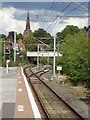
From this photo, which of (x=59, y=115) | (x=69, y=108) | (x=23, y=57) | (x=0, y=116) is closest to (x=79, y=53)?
(x=69, y=108)

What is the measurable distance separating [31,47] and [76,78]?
110670 millimetres

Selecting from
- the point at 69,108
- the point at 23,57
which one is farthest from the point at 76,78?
the point at 23,57

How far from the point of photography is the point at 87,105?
1931cm

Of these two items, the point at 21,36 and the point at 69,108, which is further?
the point at 21,36

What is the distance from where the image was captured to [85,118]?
14.3 m

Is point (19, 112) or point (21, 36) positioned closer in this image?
point (19, 112)

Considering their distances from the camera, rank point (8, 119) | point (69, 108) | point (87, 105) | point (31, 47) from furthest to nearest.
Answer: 1. point (31, 47)
2. point (87, 105)
3. point (69, 108)
4. point (8, 119)

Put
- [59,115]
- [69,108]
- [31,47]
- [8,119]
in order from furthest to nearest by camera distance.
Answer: [31,47]
[69,108]
[59,115]
[8,119]

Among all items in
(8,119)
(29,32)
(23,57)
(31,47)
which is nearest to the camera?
(8,119)

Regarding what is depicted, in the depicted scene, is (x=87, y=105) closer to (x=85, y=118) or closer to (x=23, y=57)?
(x=85, y=118)

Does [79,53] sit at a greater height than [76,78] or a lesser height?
greater

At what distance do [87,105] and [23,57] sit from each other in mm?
108358

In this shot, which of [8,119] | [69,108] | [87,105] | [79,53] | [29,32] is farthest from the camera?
[29,32]

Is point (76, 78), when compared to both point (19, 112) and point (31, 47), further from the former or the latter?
point (31, 47)
